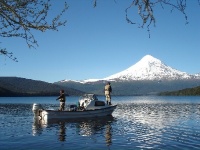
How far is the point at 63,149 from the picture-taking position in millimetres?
20703

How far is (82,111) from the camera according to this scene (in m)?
42.1

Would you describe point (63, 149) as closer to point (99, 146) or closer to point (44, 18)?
point (99, 146)

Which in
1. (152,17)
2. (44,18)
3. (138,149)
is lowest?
(138,149)

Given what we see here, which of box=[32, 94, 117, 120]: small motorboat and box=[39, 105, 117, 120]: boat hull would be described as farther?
box=[32, 94, 117, 120]: small motorboat

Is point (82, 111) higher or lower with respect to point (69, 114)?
higher

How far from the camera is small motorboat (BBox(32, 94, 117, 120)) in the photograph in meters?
40.6

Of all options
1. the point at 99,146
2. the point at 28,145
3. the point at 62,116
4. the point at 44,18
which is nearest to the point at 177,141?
the point at 99,146

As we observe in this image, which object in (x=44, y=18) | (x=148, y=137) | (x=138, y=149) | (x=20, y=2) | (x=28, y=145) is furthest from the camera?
(x=148, y=137)

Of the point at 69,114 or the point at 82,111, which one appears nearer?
the point at 69,114

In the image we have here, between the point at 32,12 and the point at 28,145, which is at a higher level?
the point at 32,12

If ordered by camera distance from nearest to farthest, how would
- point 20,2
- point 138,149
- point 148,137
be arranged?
point 20,2 < point 138,149 < point 148,137

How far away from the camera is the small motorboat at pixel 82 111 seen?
4056cm

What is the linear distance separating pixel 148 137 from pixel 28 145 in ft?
29.3

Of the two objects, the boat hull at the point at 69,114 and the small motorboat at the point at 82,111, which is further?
the small motorboat at the point at 82,111
